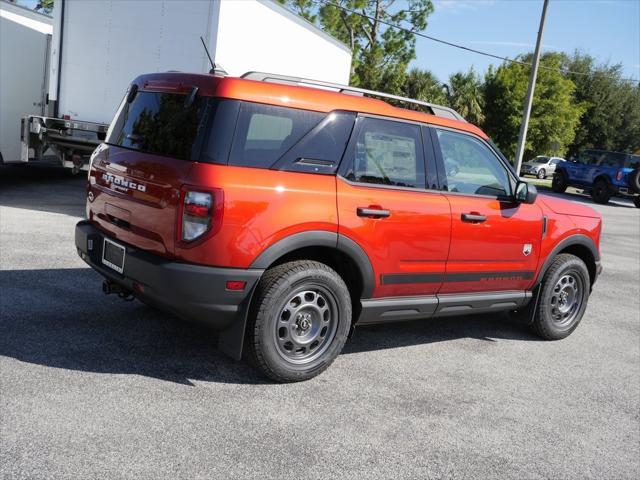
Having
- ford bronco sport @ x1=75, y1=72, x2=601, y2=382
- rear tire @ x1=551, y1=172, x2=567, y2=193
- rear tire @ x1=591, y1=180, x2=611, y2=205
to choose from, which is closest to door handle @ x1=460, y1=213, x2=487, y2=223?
ford bronco sport @ x1=75, y1=72, x2=601, y2=382

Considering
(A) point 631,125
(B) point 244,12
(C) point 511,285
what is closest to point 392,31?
(A) point 631,125

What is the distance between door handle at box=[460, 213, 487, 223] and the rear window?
2.10m

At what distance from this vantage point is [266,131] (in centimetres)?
393

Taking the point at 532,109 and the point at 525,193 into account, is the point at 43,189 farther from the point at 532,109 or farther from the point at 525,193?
the point at 532,109

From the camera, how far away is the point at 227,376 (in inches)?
164

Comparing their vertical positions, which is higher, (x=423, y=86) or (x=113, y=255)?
(x=423, y=86)

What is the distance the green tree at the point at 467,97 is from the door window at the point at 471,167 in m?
35.2

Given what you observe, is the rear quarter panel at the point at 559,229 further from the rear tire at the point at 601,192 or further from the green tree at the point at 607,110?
the green tree at the point at 607,110

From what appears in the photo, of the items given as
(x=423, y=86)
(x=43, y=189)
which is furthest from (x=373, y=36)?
(x=43, y=189)

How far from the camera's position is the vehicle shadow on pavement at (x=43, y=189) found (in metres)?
9.77

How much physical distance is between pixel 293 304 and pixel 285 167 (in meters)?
0.88

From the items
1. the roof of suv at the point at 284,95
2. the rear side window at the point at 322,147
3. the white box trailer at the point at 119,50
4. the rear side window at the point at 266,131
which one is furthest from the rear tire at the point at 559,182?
the rear side window at the point at 266,131

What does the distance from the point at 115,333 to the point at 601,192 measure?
942 inches

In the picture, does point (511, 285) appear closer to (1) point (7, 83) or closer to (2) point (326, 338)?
(2) point (326, 338)
